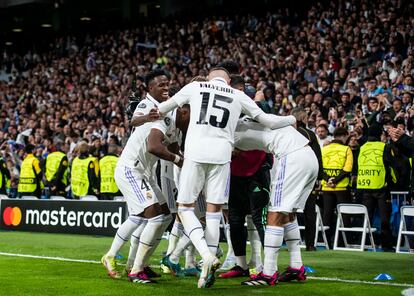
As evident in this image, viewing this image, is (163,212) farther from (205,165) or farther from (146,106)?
(146,106)

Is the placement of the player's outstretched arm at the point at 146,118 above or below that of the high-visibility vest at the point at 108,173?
above

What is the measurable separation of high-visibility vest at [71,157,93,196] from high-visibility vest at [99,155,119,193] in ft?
2.06

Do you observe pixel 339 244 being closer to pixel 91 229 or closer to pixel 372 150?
pixel 372 150

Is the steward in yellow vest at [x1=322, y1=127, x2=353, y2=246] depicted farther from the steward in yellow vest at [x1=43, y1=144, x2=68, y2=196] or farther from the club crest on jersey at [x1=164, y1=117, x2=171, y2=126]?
the steward in yellow vest at [x1=43, y1=144, x2=68, y2=196]

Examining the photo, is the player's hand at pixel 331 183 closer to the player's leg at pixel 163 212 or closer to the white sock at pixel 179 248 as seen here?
the white sock at pixel 179 248

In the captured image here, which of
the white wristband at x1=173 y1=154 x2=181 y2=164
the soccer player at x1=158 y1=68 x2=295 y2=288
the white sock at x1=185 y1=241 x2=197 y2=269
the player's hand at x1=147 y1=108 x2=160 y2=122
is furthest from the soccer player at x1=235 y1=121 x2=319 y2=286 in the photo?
the white sock at x1=185 y1=241 x2=197 y2=269

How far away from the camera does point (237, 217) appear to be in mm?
10344

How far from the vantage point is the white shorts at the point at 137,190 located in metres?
9.90

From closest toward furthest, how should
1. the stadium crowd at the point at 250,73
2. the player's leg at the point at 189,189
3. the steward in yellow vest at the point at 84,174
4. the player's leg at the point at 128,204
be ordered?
the player's leg at the point at 189,189
the player's leg at the point at 128,204
the stadium crowd at the point at 250,73
the steward in yellow vest at the point at 84,174

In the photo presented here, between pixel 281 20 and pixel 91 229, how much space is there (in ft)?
43.6

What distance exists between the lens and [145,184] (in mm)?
9961

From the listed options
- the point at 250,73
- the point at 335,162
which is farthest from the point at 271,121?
the point at 250,73

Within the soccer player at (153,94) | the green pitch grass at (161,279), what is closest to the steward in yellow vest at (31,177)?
the green pitch grass at (161,279)

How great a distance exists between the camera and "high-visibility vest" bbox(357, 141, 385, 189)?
50.4 ft
